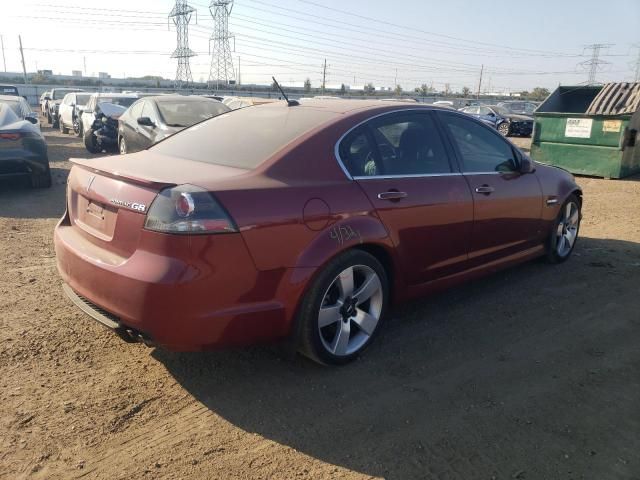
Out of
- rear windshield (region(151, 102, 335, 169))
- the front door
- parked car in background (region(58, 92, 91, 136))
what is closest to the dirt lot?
the front door

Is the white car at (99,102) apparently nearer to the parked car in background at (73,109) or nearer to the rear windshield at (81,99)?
the parked car in background at (73,109)

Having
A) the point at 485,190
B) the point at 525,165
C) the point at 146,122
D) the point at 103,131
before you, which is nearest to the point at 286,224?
the point at 485,190

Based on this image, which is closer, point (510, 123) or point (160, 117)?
point (160, 117)

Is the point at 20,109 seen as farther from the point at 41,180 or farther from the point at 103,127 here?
the point at 41,180

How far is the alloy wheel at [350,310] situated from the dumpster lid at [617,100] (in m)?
10.0

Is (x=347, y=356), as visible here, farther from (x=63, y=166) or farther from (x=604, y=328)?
(x=63, y=166)

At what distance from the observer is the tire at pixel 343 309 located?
121 inches

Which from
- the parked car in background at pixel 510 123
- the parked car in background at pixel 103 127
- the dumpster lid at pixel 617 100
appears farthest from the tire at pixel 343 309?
the parked car in background at pixel 510 123

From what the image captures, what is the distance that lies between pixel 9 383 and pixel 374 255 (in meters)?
2.36

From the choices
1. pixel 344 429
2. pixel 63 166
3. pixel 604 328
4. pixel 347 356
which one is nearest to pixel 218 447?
pixel 344 429

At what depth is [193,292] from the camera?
2.65m

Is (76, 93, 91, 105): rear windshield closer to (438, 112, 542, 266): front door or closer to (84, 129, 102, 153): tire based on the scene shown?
(84, 129, 102, 153): tire

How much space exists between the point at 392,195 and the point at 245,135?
42.8 inches

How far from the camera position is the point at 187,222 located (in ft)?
8.64
